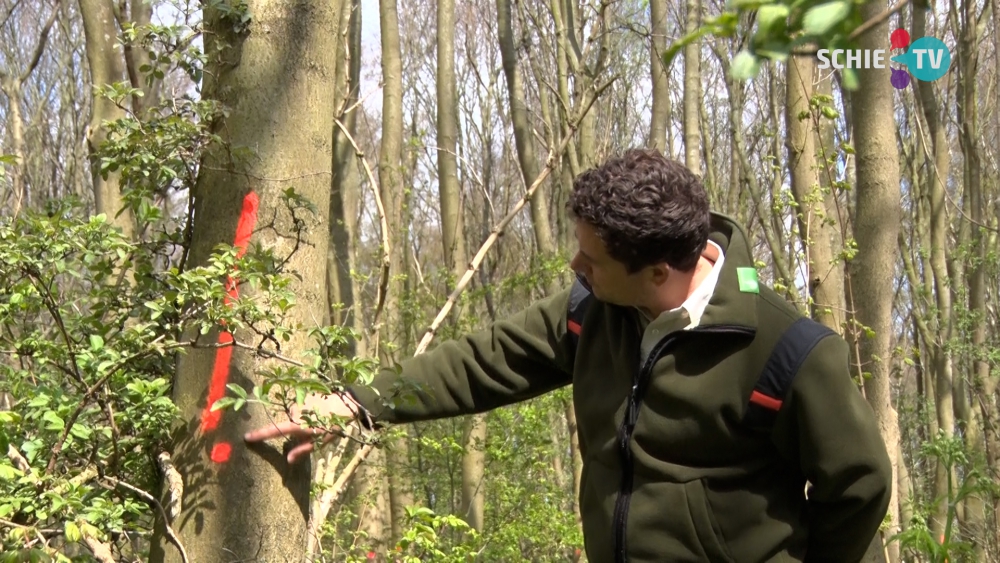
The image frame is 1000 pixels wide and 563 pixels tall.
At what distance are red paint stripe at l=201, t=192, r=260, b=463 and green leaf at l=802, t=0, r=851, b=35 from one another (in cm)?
176

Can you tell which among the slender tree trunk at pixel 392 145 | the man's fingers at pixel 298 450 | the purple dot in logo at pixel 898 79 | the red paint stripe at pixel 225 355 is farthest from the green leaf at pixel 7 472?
the slender tree trunk at pixel 392 145

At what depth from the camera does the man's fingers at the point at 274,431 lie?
232 centimetres

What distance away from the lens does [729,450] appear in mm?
2182

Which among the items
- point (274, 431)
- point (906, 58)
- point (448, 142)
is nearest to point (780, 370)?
point (274, 431)

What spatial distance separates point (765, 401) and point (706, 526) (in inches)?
13.0

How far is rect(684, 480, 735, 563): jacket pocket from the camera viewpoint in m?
2.15

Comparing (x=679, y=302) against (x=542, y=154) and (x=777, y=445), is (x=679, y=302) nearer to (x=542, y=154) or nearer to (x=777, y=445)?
(x=777, y=445)

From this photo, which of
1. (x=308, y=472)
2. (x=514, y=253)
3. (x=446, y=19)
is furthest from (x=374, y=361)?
(x=514, y=253)

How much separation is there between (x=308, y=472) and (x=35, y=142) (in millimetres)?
15664

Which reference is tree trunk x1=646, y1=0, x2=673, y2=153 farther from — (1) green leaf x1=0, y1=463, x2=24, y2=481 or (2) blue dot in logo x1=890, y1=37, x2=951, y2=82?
(1) green leaf x1=0, y1=463, x2=24, y2=481

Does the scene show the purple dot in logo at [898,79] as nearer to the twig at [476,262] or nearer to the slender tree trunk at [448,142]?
the twig at [476,262]

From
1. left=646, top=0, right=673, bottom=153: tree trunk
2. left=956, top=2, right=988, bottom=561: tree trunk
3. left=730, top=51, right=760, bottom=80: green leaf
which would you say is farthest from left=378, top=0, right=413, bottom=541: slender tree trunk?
left=730, top=51, right=760, bottom=80: green leaf

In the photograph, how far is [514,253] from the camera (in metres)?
17.7

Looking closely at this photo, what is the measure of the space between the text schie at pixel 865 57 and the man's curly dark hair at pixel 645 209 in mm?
416
